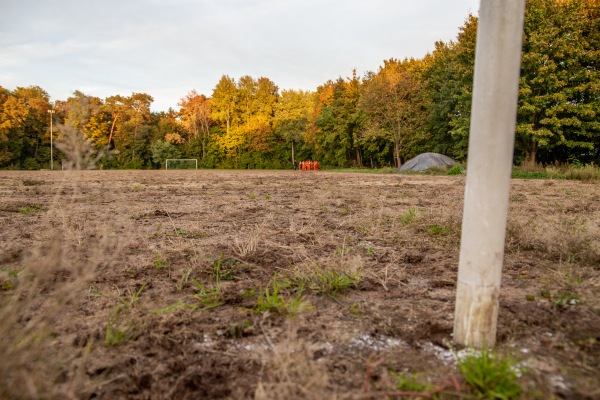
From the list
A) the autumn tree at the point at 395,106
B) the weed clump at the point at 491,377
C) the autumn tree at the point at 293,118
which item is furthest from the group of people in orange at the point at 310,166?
the weed clump at the point at 491,377

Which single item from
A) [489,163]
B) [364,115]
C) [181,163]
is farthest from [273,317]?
[181,163]

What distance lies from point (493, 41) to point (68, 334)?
2.55m

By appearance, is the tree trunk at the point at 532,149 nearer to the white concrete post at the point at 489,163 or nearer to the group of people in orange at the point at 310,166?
the group of people in orange at the point at 310,166

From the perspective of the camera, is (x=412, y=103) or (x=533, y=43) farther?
(x=412, y=103)

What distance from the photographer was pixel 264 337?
1.98m

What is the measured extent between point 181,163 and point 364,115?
84.2 feet

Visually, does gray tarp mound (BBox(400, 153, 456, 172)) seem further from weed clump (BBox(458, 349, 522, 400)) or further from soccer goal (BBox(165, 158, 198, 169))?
soccer goal (BBox(165, 158, 198, 169))

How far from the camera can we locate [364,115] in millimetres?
37469

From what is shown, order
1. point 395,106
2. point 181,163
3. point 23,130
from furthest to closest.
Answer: point 181,163 → point 23,130 → point 395,106

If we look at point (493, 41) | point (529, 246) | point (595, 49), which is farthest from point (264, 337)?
point (595, 49)

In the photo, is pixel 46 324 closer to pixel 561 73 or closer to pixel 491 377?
pixel 491 377

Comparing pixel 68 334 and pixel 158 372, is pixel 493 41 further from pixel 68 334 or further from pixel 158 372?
pixel 68 334

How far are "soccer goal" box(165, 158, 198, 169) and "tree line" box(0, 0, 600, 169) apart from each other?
71.6 inches

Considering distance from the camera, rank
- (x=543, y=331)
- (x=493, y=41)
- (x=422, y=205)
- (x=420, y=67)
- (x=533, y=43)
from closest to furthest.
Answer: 1. (x=493, y=41)
2. (x=543, y=331)
3. (x=422, y=205)
4. (x=533, y=43)
5. (x=420, y=67)
